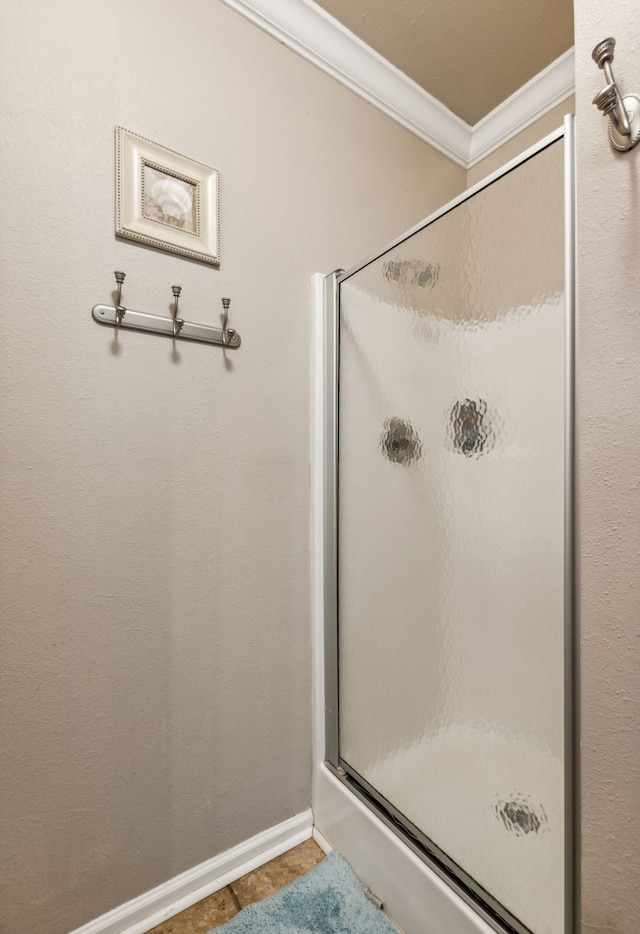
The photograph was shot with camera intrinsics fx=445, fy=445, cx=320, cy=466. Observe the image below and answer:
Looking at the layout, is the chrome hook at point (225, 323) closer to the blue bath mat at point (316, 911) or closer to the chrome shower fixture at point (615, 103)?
the chrome shower fixture at point (615, 103)

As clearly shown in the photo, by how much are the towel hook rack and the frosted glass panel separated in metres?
0.35

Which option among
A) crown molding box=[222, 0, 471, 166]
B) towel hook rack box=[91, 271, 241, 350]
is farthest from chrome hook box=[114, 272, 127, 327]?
crown molding box=[222, 0, 471, 166]

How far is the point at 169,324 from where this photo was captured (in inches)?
42.1

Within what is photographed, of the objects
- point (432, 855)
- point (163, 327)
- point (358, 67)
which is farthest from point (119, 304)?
point (432, 855)

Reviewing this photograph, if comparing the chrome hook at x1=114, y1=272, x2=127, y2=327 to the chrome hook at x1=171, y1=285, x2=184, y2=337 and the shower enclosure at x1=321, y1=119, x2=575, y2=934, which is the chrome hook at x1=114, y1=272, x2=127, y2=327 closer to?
the chrome hook at x1=171, y1=285, x2=184, y2=337

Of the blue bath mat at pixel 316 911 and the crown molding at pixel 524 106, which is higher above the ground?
the crown molding at pixel 524 106

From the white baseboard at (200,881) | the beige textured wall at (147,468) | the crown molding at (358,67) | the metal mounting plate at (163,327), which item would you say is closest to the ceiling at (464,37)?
the crown molding at (358,67)

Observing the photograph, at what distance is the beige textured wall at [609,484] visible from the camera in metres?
0.57

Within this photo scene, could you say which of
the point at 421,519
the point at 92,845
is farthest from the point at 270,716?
the point at 421,519

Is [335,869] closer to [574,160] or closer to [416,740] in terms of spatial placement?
[416,740]

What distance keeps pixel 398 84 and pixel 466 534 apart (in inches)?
60.7

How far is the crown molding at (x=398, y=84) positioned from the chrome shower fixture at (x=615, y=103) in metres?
1.08

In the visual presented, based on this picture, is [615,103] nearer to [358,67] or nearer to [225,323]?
[225,323]

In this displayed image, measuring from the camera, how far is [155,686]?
105 cm
